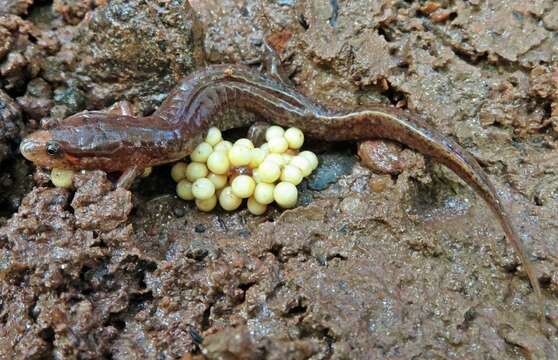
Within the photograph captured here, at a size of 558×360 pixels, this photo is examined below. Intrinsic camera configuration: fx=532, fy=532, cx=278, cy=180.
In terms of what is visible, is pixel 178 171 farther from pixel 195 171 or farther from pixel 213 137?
pixel 213 137

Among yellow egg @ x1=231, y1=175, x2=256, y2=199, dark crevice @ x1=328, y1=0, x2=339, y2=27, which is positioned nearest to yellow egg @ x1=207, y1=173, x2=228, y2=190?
yellow egg @ x1=231, y1=175, x2=256, y2=199

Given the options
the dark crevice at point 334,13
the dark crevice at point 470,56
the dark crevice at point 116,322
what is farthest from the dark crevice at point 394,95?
the dark crevice at point 116,322

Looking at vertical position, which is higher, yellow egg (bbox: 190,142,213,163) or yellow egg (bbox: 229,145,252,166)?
yellow egg (bbox: 229,145,252,166)

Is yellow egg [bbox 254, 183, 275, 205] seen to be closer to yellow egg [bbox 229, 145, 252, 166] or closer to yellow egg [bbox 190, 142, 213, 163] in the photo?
yellow egg [bbox 229, 145, 252, 166]

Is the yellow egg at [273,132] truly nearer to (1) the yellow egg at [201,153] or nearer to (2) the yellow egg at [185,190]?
(1) the yellow egg at [201,153]

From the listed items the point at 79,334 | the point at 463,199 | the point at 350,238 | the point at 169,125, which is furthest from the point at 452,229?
the point at 79,334

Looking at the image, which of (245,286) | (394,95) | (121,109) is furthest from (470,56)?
(121,109)
